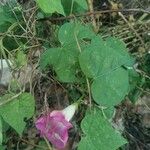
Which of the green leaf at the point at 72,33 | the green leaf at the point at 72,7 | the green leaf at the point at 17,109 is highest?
the green leaf at the point at 72,7

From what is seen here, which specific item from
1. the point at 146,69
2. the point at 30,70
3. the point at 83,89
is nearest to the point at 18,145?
the point at 30,70

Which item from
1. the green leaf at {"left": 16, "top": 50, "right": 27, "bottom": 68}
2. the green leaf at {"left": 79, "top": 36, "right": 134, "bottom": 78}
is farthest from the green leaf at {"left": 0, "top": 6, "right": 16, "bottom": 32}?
the green leaf at {"left": 79, "top": 36, "right": 134, "bottom": 78}

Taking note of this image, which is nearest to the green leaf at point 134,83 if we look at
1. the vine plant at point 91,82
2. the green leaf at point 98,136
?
the vine plant at point 91,82

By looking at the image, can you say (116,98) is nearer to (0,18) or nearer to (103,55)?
(103,55)

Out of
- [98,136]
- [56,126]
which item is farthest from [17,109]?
[98,136]

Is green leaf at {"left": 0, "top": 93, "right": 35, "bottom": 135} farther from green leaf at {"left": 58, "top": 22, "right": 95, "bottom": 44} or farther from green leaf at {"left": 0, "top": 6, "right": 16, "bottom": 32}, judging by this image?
green leaf at {"left": 0, "top": 6, "right": 16, "bottom": 32}

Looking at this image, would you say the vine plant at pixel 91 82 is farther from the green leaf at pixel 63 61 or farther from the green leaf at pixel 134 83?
the green leaf at pixel 134 83

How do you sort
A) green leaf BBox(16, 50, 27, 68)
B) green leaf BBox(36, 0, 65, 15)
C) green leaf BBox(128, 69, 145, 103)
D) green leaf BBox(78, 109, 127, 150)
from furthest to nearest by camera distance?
green leaf BBox(128, 69, 145, 103) → green leaf BBox(16, 50, 27, 68) → green leaf BBox(36, 0, 65, 15) → green leaf BBox(78, 109, 127, 150)

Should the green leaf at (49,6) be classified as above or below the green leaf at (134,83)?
above
